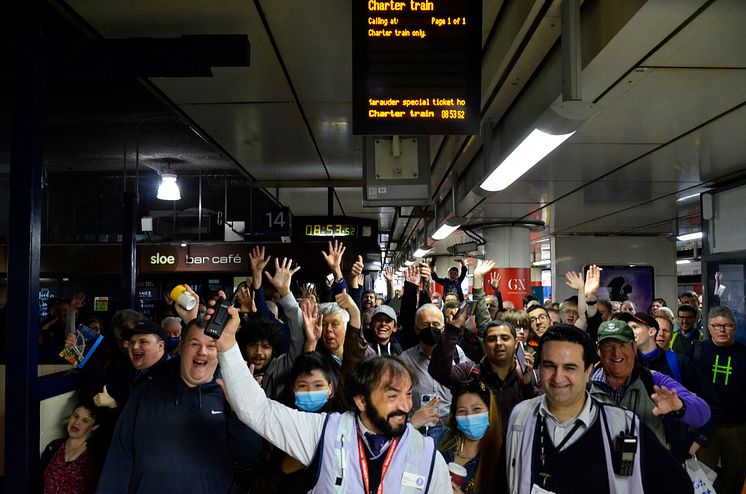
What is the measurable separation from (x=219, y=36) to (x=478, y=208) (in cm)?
683

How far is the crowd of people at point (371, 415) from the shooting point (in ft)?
7.46

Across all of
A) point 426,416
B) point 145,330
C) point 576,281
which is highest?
point 576,281

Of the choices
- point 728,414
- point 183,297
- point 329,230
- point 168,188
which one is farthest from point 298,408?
point 168,188

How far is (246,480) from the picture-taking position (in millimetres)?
2963

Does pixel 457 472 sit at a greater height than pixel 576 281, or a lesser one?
lesser

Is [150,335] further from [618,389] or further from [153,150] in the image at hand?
[153,150]

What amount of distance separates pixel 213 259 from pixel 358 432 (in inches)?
387

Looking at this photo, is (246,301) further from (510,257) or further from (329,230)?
(510,257)

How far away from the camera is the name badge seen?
2180mm

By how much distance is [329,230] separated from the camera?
934cm

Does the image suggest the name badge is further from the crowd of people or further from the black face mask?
the black face mask

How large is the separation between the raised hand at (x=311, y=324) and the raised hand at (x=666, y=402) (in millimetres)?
1901

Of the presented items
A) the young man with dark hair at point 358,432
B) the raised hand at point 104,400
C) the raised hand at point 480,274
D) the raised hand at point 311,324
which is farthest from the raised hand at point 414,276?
the young man with dark hair at point 358,432

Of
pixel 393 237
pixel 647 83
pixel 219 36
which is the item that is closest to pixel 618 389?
pixel 647 83
